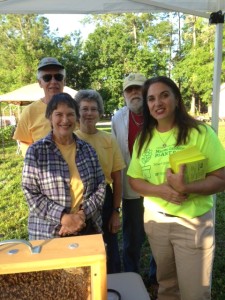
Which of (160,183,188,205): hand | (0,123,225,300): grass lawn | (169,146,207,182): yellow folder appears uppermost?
(169,146,207,182): yellow folder

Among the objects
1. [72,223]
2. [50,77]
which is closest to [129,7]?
[50,77]

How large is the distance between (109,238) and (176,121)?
1265 millimetres

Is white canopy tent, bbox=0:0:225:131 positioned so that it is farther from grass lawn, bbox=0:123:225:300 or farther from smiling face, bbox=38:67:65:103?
grass lawn, bbox=0:123:225:300

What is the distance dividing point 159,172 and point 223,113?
22156 mm

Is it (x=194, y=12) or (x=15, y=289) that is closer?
(x=15, y=289)

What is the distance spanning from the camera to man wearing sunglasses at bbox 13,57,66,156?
7.84 feet

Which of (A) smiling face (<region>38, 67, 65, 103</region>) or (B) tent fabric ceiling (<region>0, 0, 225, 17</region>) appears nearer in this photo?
(B) tent fabric ceiling (<region>0, 0, 225, 17</region>)

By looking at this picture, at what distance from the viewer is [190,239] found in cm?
191

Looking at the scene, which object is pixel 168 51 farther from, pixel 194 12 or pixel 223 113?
pixel 194 12

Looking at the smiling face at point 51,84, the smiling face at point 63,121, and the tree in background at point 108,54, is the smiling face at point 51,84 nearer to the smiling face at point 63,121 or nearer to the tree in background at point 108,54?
the smiling face at point 63,121

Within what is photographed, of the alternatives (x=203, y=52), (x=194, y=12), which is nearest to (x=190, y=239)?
(x=194, y=12)

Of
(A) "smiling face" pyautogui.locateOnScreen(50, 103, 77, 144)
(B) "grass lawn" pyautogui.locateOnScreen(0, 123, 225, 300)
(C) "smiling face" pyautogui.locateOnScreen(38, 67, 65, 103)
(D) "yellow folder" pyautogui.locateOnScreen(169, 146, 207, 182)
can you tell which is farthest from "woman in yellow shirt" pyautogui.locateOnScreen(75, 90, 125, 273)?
(B) "grass lawn" pyautogui.locateOnScreen(0, 123, 225, 300)

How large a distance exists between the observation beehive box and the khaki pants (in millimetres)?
888

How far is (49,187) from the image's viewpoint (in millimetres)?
1805
